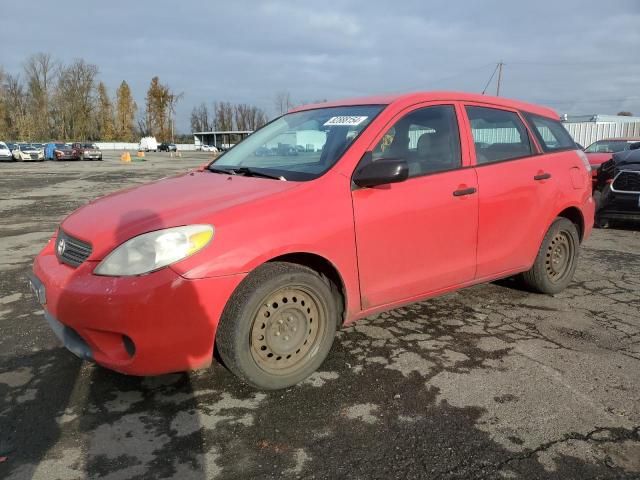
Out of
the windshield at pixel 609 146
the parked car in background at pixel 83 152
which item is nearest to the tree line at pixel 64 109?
the parked car in background at pixel 83 152

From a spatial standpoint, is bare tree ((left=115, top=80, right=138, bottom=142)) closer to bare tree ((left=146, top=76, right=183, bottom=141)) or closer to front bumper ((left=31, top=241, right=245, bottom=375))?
bare tree ((left=146, top=76, right=183, bottom=141))

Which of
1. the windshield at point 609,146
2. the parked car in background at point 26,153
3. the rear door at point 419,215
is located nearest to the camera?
the rear door at point 419,215

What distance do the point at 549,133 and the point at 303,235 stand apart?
2.93 metres

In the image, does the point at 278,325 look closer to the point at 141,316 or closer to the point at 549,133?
the point at 141,316

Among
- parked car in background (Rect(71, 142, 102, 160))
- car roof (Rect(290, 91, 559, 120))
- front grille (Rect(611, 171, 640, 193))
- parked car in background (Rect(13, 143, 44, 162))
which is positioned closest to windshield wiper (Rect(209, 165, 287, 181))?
car roof (Rect(290, 91, 559, 120))

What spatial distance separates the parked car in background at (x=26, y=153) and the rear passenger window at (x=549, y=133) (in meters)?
43.1

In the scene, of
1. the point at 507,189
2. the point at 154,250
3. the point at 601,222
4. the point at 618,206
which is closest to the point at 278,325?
the point at 154,250

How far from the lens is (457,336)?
3744 millimetres

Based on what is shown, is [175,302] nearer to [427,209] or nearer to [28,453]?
[28,453]

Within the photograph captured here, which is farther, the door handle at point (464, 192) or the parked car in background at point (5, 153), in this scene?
the parked car in background at point (5, 153)

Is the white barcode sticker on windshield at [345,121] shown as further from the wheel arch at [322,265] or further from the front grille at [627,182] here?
the front grille at [627,182]

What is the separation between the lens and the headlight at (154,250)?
254cm

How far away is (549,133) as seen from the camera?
14.9 ft

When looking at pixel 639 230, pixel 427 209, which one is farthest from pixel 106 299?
pixel 639 230
